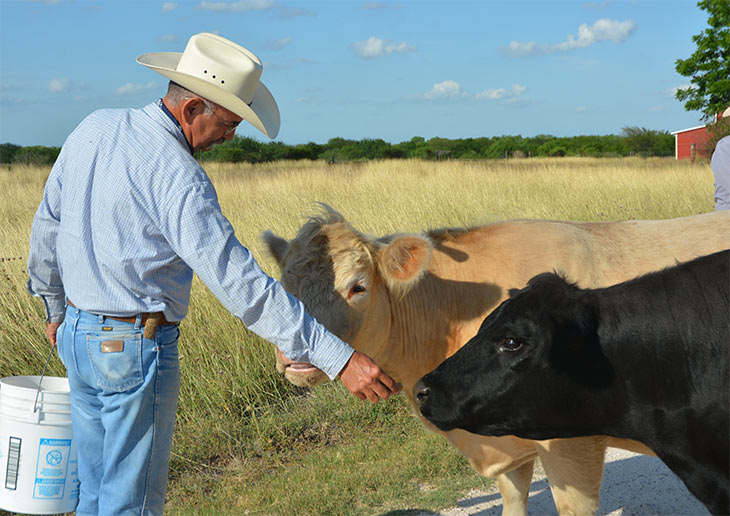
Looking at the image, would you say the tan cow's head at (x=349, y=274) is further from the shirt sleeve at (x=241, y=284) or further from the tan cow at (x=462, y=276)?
the shirt sleeve at (x=241, y=284)

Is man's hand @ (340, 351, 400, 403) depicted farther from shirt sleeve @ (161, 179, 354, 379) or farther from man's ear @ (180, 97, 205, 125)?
man's ear @ (180, 97, 205, 125)

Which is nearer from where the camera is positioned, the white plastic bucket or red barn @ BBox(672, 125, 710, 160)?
the white plastic bucket

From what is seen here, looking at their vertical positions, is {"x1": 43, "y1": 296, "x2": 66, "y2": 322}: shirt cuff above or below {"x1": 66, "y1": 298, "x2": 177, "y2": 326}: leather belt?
below

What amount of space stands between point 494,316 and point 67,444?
7.00 feet

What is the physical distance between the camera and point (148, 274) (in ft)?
9.25

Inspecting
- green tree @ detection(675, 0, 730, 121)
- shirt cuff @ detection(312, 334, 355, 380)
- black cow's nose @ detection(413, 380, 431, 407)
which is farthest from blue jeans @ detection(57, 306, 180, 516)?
green tree @ detection(675, 0, 730, 121)

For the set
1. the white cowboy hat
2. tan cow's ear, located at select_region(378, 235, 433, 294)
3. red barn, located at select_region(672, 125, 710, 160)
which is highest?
red barn, located at select_region(672, 125, 710, 160)

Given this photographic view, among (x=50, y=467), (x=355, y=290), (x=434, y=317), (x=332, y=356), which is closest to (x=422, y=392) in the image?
(x=332, y=356)

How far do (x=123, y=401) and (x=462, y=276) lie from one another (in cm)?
195

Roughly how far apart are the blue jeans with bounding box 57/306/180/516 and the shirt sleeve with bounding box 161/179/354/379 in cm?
45

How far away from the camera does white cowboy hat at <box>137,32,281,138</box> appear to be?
2.94 meters

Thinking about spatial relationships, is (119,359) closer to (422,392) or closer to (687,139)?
(422,392)

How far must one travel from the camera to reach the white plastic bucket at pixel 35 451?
323cm

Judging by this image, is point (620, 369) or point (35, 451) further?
point (35, 451)
